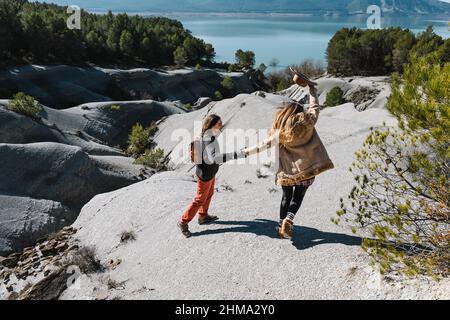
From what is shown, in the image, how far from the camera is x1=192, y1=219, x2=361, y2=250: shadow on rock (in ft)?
23.4

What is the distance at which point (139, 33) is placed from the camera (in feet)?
253

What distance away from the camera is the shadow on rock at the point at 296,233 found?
712 centimetres

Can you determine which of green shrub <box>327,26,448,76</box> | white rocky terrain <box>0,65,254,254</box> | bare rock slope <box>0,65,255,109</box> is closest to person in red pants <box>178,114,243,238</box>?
white rocky terrain <box>0,65,254,254</box>

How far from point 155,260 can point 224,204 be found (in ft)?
9.04

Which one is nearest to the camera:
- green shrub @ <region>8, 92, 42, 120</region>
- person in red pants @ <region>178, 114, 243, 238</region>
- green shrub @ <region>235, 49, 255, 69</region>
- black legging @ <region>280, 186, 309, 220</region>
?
black legging @ <region>280, 186, 309, 220</region>

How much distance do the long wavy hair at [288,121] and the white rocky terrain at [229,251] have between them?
7.04ft

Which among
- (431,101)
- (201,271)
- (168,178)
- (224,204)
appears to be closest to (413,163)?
(431,101)

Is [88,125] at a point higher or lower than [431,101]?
lower

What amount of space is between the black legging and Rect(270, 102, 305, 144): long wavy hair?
0.92 meters

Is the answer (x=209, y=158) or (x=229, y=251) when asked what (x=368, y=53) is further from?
(x=229, y=251)

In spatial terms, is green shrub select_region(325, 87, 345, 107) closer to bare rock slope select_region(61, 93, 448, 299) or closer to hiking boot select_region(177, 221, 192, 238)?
bare rock slope select_region(61, 93, 448, 299)

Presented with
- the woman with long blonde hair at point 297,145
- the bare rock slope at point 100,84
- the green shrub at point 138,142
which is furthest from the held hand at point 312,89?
the bare rock slope at point 100,84

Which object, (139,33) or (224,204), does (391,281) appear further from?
(139,33)

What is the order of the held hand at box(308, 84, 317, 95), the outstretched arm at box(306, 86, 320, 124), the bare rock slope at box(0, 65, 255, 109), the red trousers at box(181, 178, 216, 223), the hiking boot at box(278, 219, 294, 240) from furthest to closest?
1. the bare rock slope at box(0, 65, 255, 109)
2. the red trousers at box(181, 178, 216, 223)
3. the hiking boot at box(278, 219, 294, 240)
4. the held hand at box(308, 84, 317, 95)
5. the outstretched arm at box(306, 86, 320, 124)
